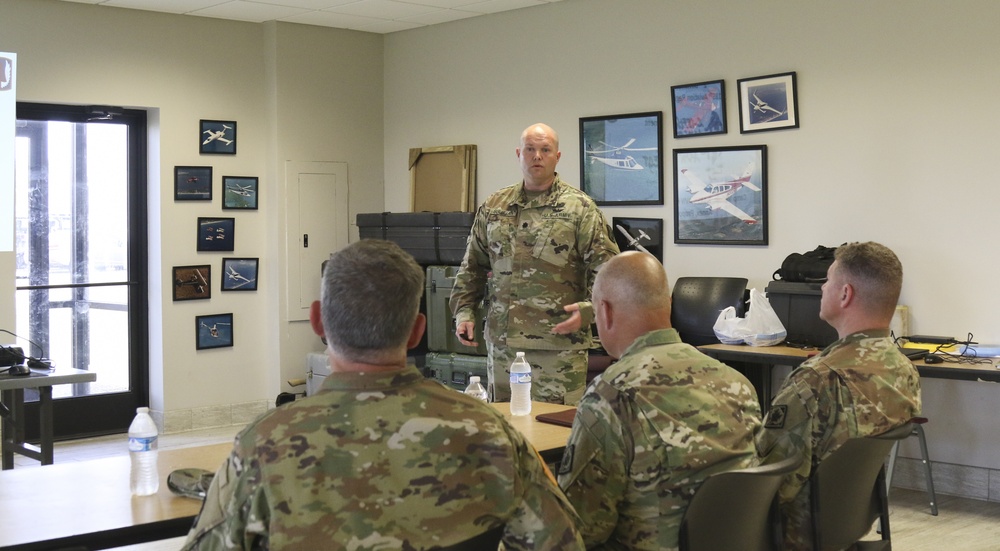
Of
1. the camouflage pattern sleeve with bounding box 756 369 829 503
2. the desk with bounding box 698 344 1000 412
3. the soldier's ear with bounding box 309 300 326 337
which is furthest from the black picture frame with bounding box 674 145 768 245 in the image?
the soldier's ear with bounding box 309 300 326 337

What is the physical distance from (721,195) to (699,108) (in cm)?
57

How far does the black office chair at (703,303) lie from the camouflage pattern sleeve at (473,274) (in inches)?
70.1

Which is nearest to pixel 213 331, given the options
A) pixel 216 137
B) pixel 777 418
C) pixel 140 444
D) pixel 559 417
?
pixel 216 137

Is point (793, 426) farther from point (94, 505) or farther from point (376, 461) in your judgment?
point (94, 505)

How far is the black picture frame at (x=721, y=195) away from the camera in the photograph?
6.21 meters

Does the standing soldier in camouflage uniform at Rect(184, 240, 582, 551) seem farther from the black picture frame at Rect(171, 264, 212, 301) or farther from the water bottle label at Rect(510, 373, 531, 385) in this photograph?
the black picture frame at Rect(171, 264, 212, 301)

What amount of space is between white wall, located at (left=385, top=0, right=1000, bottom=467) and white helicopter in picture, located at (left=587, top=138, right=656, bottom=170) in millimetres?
178

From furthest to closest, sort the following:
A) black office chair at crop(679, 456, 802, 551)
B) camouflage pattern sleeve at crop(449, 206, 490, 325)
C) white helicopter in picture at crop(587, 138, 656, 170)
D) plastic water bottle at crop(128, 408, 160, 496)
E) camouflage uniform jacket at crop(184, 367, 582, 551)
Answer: white helicopter in picture at crop(587, 138, 656, 170)
camouflage pattern sleeve at crop(449, 206, 490, 325)
plastic water bottle at crop(128, 408, 160, 496)
black office chair at crop(679, 456, 802, 551)
camouflage uniform jacket at crop(184, 367, 582, 551)

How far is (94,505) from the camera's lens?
2.43 meters

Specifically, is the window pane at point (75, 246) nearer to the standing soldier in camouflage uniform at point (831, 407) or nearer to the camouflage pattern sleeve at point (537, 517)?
the standing soldier in camouflage uniform at point (831, 407)

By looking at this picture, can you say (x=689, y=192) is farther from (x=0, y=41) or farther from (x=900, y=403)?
(x=0, y=41)

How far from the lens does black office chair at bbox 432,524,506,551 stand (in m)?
1.78

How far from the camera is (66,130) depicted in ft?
24.0

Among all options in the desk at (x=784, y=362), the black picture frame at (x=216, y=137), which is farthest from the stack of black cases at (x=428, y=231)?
the desk at (x=784, y=362)
